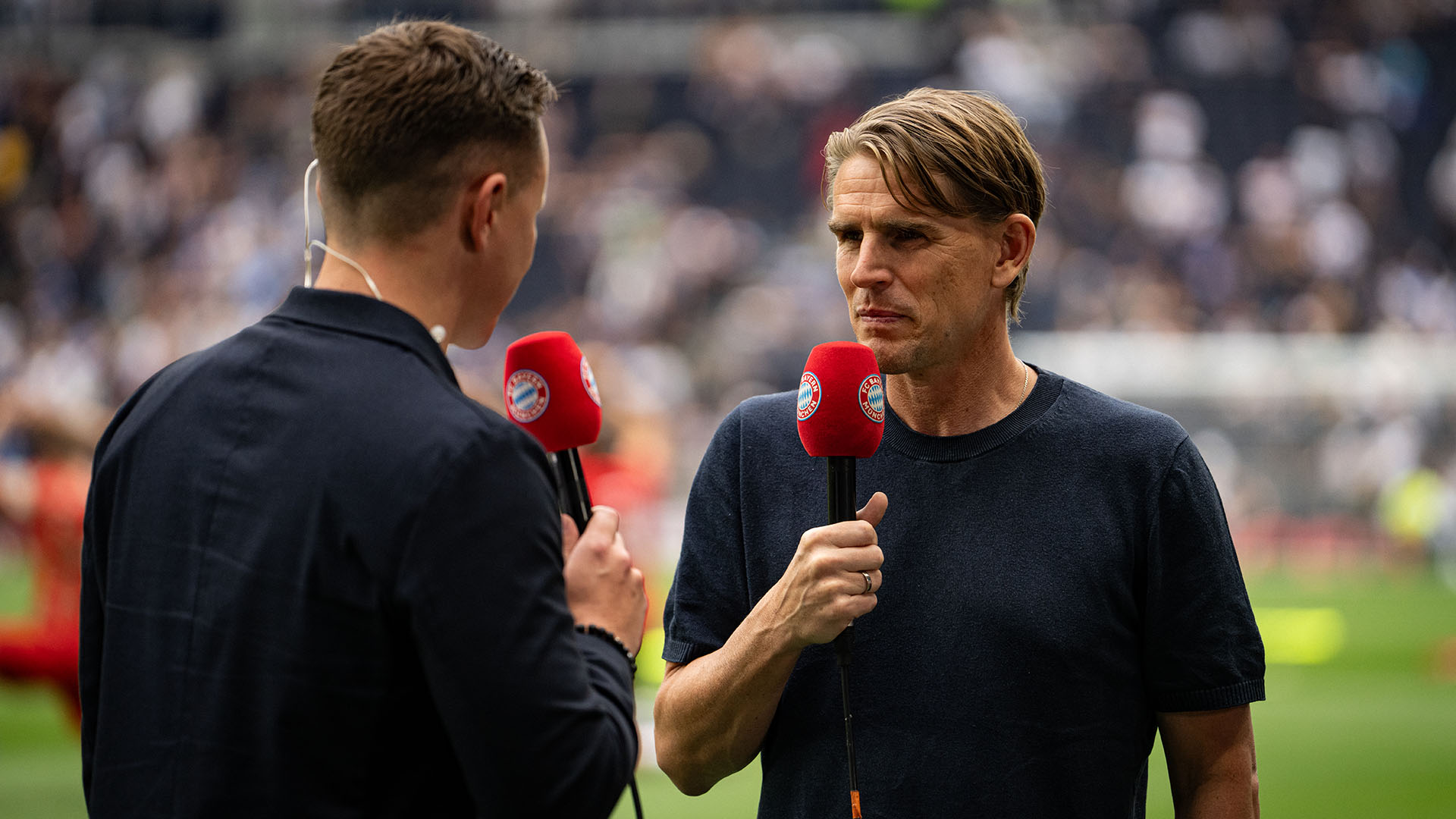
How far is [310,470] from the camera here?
1.57 m

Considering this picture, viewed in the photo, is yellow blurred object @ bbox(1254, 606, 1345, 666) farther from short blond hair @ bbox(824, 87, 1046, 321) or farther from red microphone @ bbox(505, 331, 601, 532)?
red microphone @ bbox(505, 331, 601, 532)

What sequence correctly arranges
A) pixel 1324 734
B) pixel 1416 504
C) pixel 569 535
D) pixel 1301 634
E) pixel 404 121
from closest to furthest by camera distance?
1. pixel 404 121
2. pixel 569 535
3. pixel 1324 734
4. pixel 1301 634
5. pixel 1416 504

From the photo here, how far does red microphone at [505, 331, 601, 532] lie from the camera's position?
2.06 meters

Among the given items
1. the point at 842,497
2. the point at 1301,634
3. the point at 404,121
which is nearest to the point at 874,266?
the point at 842,497

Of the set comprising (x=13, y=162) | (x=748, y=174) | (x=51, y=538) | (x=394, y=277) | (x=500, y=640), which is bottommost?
(x=51, y=538)

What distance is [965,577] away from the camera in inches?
85.0

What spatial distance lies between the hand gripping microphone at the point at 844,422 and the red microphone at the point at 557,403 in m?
0.34

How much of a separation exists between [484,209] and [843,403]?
2.10 feet

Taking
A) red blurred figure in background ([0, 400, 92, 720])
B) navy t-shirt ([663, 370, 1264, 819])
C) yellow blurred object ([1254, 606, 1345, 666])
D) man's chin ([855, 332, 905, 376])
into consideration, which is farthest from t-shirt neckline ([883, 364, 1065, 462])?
yellow blurred object ([1254, 606, 1345, 666])

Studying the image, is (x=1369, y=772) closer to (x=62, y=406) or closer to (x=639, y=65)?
(x=62, y=406)

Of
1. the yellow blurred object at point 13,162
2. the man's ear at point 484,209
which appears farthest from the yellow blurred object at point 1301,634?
the yellow blurred object at point 13,162

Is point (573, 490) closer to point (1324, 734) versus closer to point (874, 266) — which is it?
point (874, 266)

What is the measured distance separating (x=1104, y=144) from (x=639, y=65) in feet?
23.4

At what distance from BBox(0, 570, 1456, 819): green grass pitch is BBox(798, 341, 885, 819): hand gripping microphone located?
4.43 meters
